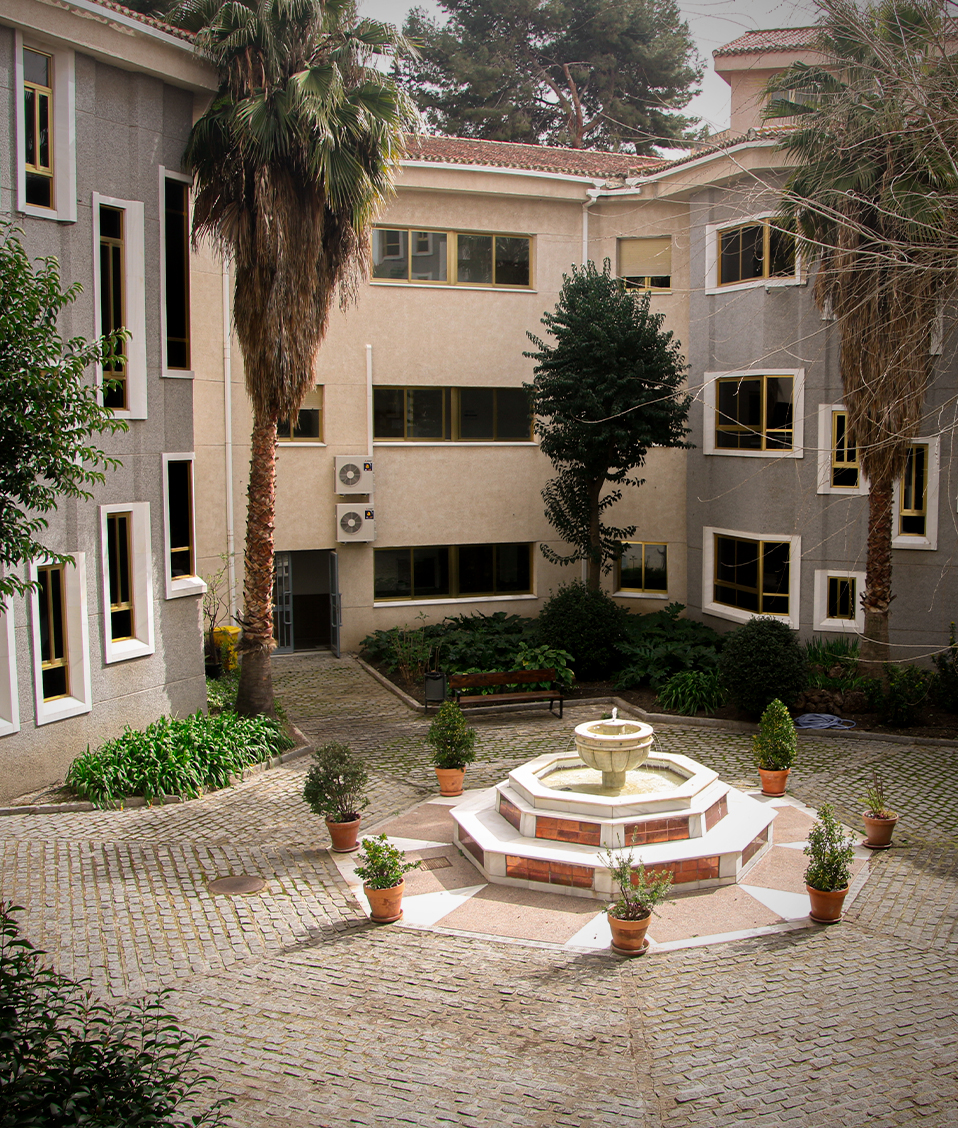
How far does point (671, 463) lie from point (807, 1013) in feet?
54.5

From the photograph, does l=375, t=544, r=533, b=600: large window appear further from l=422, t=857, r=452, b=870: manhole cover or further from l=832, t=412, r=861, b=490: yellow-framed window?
l=422, t=857, r=452, b=870: manhole cover

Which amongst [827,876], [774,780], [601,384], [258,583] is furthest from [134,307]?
[827,876]

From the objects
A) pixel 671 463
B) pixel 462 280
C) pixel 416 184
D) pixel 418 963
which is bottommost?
pixel 418 963

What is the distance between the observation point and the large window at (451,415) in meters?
22.8

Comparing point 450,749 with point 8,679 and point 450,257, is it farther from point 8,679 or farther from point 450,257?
point 450,257

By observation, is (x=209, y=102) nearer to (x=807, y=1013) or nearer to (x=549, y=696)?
(x=549, y=696)

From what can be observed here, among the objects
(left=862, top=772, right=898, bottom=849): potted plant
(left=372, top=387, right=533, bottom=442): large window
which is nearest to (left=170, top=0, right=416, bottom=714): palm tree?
(left=372, top=387, right=533, bottom=442): large window

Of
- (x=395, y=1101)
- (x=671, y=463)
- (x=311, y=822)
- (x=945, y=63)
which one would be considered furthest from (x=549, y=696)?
A: (x=945, y=63)

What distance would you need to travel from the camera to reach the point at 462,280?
22953mm

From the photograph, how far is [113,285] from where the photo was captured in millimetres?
14336

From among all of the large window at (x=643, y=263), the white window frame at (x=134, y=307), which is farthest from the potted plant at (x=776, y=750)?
the large window at (x=643, y=263)

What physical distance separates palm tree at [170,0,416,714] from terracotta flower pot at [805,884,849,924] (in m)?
9.66

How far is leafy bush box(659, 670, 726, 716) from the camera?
17688mm

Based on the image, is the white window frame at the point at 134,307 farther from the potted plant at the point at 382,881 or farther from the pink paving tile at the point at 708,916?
the pink paving tile at the point at 708,916
